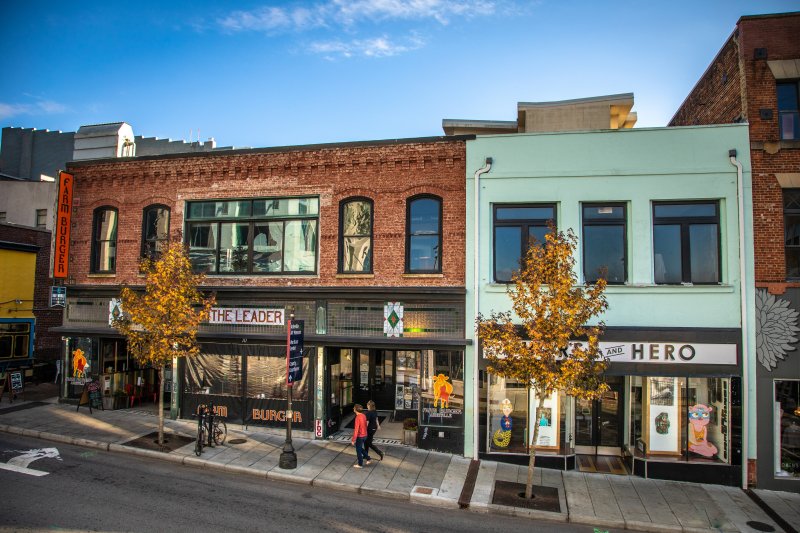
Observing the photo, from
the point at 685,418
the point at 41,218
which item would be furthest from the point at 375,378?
the point at 41,218

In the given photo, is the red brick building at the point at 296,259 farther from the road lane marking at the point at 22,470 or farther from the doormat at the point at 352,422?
the road lane marking at the point at 22,470

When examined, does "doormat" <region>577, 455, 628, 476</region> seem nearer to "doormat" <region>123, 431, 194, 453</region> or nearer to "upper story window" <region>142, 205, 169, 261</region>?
"doormat" <region>123, 431, 194, 453</region>

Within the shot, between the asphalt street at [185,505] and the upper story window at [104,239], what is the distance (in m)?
7.37

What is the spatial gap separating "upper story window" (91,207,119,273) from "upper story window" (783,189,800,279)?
20764 mm

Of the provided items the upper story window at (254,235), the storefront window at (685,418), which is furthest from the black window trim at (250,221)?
the storefront window at (685,418)

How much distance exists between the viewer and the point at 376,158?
15.2 m

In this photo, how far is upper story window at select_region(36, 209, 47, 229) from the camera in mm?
27938

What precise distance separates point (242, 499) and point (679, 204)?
13.1 m

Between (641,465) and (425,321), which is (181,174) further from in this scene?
(641,465)

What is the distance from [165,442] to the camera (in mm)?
14000

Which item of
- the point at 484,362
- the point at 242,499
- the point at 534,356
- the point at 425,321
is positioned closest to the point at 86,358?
the point at 242,499

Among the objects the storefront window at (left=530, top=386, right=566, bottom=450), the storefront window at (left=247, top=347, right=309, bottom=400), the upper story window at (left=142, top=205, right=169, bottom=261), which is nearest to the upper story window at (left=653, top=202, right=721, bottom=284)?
the storefront window at (left=530, top=386, right=566, bottom=450)

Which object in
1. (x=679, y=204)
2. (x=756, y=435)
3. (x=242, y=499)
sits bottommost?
(x=242, y=499)

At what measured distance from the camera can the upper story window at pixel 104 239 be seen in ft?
58.6
